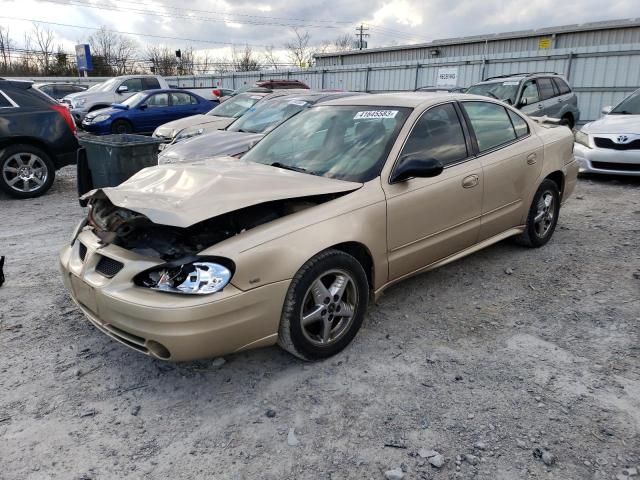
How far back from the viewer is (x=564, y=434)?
100 inches

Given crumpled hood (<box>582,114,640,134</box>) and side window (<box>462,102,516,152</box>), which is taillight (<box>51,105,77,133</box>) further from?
crumpled hood (<box>582,114,640,134</box>)

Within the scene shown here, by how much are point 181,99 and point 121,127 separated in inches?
84.1

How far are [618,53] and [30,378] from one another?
16.0m

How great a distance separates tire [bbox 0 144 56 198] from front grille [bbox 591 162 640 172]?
902 centimetres

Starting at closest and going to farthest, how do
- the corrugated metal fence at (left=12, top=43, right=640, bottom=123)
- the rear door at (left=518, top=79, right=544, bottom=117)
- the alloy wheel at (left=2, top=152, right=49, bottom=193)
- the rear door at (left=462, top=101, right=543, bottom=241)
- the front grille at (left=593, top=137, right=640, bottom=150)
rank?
the rear door at (left=462, top=101, right=543, bottom=241) → the alloy wheel at (left=2, top=152, right=49, bottom=193) → the front grille at (left=593, top=137, right=640, bottom=150) → the rear door at (left=518, top=79, right=544, bottom=117) → the corrugated metal fence at (left=12, top=43, right=640, bottom=123)

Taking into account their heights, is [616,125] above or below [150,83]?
below

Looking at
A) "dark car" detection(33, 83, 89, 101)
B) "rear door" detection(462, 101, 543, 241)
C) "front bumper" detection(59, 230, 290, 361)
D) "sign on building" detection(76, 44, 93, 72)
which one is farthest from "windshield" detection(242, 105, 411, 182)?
"sign on building" detection(76, 44, 93, 72)

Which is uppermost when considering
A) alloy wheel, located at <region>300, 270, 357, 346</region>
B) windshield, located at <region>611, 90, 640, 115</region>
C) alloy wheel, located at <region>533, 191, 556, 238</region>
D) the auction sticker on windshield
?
windshield, located at <region>611, 90, 640, 115</region>

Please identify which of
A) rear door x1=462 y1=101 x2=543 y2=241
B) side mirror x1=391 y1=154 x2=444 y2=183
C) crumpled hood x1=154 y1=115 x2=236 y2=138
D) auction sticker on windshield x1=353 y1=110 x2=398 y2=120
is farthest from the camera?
crumpled hood x1=154 y1=115 x2=236 y2=138

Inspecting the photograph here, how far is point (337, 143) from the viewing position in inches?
151

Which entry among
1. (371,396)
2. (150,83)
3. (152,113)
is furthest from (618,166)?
(150,83)

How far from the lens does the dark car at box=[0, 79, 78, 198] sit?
7.57 metres

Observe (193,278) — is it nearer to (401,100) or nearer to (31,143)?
(401,100)

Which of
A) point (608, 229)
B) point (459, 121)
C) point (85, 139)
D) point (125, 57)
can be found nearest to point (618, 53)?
point (608, 229)
